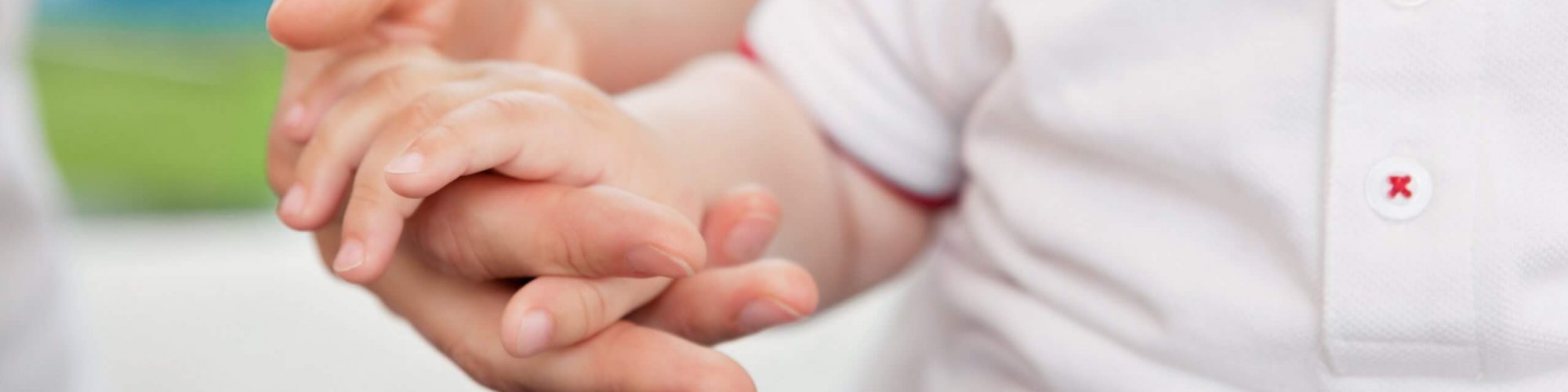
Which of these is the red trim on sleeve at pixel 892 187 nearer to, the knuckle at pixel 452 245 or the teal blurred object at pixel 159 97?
the knuckle at pixel 452 245

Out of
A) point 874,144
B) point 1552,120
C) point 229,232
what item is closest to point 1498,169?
point 1552,120

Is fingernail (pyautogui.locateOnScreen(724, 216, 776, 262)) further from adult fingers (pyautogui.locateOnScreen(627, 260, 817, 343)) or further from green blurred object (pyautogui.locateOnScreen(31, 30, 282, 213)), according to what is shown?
green blurred object (pyautogui.locateOnScreen(31, 30, 282, 213))

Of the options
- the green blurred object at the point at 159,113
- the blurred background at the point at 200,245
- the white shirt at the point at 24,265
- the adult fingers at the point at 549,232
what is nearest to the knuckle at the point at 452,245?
the adult fingers at the point at 549,232

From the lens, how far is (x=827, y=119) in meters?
0.49

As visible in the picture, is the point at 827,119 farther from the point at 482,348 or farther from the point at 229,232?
the point at 229,232

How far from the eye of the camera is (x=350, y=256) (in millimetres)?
286

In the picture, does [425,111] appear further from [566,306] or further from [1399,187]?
[1399,187]

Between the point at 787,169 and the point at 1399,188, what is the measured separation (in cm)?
21

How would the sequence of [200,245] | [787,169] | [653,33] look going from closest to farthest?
[787,169], [653,33], [200,245]

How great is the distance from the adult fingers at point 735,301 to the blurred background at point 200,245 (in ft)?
0.32

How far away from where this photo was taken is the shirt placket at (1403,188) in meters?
0.31

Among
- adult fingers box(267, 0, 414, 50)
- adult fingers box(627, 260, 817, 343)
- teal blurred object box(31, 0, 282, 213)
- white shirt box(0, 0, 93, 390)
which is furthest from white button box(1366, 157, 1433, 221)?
teal blurred object box(31, 0, 282, 213)

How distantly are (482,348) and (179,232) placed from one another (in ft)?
2.37

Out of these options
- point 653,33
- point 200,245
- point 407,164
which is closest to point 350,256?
point 407,164
